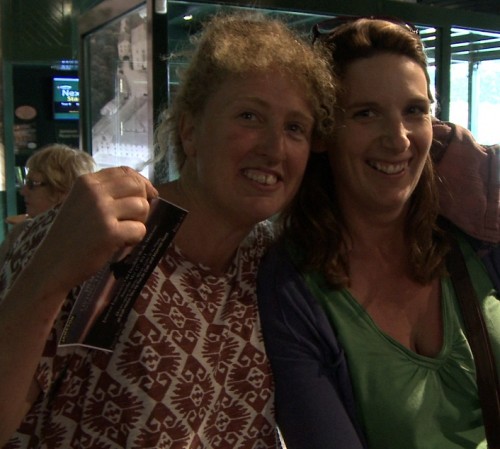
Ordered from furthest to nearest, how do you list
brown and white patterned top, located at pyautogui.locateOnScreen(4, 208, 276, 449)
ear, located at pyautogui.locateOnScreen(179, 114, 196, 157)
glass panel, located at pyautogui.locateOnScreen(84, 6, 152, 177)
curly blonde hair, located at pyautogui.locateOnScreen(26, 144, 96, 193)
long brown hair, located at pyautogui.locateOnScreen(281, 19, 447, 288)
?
curly blonde hair, located at pyautogui.locateOnScreen(26, 144, 96, 193) → glass panel, located at pyautogui.locateOnScreen(84, 6, 152, 177) → long brown hair, located at pyautogui.locateOnScreen(281, 19, 447, 288) → ear, located at pyautogui.locateOnScreen(179, 114, 196, 157) → brown and white patterned top, located at pyautogui.locateOnScreen(4, 208, 276, 449)

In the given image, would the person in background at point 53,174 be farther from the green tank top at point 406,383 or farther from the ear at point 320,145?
the green tank top at point 406,383

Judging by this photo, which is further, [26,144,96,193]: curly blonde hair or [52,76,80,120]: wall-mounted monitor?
[52,76,80,120]: wall-mounted monitor

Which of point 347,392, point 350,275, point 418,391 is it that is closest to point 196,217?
point 350,275

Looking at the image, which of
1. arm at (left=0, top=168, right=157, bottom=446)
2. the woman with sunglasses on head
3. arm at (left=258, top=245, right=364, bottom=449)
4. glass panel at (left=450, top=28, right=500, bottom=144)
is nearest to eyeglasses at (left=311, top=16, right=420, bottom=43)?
the woman with sunglasses on head

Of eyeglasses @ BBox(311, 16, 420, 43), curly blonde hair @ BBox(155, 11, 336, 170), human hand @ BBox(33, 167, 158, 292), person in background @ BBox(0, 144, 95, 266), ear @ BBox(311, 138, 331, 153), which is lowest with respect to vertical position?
person in background @ BBox(0, 144, 95, 266)

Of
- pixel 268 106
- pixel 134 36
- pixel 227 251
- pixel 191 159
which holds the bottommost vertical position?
pixel 227 251

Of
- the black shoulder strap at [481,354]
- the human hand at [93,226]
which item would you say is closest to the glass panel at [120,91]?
the black shoulder strap at [481,354]

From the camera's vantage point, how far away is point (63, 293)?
1100 millimetres

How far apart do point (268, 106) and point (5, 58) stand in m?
5.39

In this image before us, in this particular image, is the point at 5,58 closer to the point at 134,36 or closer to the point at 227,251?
the point at 134,36

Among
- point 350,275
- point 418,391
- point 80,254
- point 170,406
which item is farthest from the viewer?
point 350,275

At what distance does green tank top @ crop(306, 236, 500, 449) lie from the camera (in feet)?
4.85

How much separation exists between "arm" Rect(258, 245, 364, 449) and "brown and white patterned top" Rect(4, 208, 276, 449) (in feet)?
0.11

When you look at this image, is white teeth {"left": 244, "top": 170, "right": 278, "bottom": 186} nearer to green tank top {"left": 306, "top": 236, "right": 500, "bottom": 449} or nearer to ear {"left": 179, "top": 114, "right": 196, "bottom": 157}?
ear {"left": 179, "top": 114, "right": 196, "bottom": 157}
